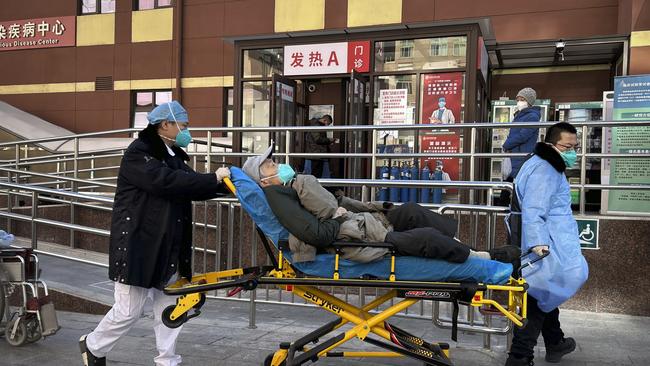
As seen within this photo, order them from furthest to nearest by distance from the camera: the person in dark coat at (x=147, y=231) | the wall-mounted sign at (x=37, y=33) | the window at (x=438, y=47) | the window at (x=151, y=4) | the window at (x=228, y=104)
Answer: the wall-mounted sign at (x=37, y=33) → the window at (x=151, y=4) → the window at (x=228, y=104) → the window at (x=438, y=47) → the person in dark coat at (x=147, y=231)

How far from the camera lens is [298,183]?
136 inches

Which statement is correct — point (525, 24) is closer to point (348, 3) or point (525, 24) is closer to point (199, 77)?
point (348, 3)

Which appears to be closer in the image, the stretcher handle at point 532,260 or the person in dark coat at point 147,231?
the person in dark coat at point 147,231

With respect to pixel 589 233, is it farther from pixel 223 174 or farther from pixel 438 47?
pixel 438 47

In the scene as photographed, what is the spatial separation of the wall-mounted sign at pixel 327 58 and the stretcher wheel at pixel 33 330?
620 centimetres

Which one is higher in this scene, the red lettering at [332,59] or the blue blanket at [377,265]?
the red lettering at [332,59]

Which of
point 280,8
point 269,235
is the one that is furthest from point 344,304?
point 280,8

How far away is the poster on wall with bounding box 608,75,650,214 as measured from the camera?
279 inches

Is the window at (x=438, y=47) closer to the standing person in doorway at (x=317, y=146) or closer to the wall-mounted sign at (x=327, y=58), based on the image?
the wall-mounted sign at (x=327, y=58)

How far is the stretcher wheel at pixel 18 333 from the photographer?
15.3ft

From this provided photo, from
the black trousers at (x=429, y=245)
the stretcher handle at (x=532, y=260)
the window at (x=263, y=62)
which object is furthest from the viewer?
the window at (x=263, y=62)

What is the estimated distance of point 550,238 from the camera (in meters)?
4.05

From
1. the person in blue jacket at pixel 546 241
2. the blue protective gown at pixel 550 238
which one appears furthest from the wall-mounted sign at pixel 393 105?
the blue protective gown at pixel 550 238

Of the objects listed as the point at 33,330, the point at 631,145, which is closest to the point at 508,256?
the point at 33,330
